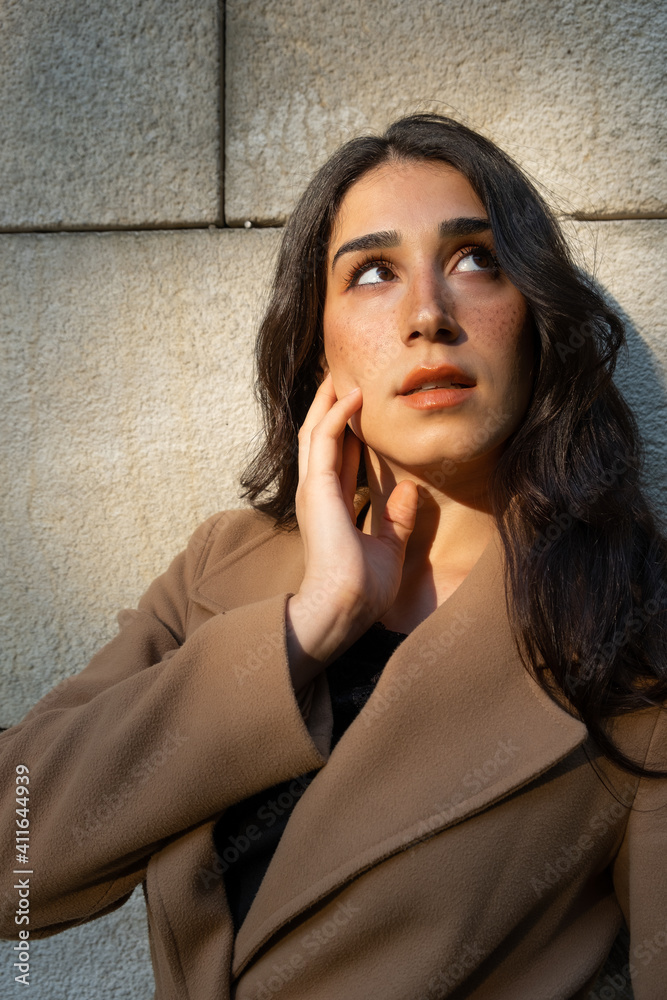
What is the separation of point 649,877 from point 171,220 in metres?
2.03

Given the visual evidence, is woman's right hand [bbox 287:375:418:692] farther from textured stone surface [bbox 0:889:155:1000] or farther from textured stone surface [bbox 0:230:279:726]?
textured stone surface [bbox 0:889:155:1000]

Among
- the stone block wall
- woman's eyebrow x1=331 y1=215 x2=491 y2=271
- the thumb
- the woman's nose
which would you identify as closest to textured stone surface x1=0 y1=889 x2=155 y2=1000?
the stone block wall

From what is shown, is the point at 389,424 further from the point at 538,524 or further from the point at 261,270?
the point at 261,270

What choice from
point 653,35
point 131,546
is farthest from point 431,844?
point 653,35

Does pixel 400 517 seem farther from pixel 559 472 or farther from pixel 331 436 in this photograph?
pixel 559 472

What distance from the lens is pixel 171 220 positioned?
2209 millimetres

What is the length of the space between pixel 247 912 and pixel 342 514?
0.80 meters

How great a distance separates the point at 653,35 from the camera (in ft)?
6.75

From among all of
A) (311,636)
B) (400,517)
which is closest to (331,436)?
(400,517)

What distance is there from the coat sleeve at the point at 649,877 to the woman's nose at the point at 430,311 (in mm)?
852

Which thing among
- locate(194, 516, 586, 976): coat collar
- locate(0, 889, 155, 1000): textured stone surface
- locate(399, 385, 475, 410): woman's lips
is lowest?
locate(0, 889, 155, 1000): textured stone surface

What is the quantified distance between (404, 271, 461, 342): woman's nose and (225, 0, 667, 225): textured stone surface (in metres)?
0.83

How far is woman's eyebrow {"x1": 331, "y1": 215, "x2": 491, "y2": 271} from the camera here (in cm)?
156

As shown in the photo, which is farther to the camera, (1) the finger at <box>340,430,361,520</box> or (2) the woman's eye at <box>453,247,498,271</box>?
(1) the finger at <box>340,430,361,520</box>
